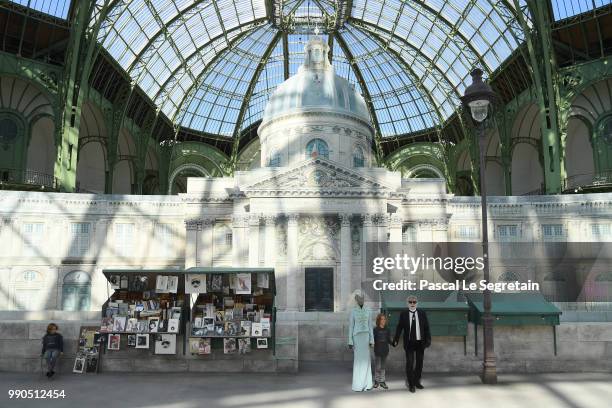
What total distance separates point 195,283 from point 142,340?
7.28 feet

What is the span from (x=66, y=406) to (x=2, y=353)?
18.2 feet

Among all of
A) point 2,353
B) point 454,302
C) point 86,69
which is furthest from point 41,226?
point 454,302

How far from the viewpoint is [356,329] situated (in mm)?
15109

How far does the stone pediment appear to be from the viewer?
4428 centimetres

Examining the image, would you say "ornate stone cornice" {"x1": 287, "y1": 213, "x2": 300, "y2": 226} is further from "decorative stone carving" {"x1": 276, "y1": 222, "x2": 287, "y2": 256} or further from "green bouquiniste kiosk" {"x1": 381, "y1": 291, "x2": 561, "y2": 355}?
"green bouquiniste kiosk" {"x1": 381, "y1": 291, "x2": 561, "y2": 355}

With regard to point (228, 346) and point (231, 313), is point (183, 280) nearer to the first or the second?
point (231, 313)

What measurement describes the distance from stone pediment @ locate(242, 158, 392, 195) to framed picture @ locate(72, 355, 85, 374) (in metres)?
28.2

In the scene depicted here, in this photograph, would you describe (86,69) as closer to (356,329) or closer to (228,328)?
(228,328)

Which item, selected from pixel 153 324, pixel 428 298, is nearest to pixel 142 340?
pixel 153 324

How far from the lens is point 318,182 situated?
147ft

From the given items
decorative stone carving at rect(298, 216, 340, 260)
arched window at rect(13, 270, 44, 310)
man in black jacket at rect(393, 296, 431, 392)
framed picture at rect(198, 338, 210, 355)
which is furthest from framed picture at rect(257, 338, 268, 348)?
arched window at rect(13, 270, 44, 310)

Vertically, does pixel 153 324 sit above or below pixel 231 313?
below

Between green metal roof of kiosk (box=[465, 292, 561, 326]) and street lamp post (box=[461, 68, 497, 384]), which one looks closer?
street lamp post (box=[461, 68, 497, 384])

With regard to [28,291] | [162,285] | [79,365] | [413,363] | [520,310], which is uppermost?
[28,291]
